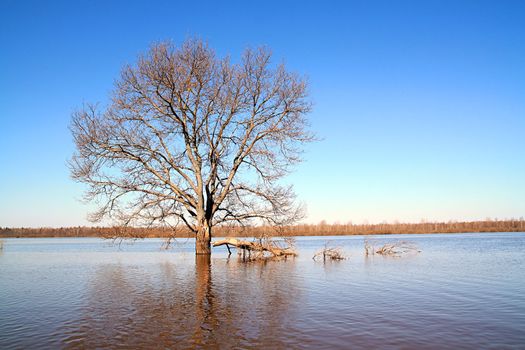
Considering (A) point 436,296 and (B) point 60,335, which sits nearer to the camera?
(B) point 60,335

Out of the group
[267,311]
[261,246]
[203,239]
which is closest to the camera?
[267,311]

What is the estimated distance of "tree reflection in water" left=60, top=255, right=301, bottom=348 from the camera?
7977mm

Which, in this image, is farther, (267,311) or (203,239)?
(203,239)

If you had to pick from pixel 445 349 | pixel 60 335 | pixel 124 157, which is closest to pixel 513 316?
pixel 445 349

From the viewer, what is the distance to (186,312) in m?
10.6

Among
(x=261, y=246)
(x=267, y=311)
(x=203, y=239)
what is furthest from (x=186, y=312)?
(x=261, y=246)

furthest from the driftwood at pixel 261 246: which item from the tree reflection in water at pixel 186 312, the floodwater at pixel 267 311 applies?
the tree reflection in water at pixel 186 312

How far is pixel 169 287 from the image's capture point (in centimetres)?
1504

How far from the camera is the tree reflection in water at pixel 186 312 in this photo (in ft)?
26.2

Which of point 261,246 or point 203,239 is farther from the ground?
point 203,239

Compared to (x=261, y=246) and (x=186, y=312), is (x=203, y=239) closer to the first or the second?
(x=261, y=246)

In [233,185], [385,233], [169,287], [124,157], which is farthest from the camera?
[385,233]

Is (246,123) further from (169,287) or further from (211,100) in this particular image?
(169,287)

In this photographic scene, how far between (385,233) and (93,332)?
80.5 meters
